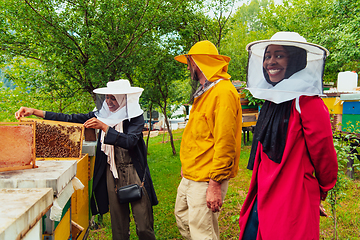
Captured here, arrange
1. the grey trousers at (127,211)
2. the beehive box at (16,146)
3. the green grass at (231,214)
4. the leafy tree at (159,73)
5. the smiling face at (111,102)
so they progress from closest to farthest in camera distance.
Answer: the beehive box at (16,146)
the grey trousers at (127,211)
the smiling face at (111,102)
the green grass at (231,214)
the leafy tree at (159,73)

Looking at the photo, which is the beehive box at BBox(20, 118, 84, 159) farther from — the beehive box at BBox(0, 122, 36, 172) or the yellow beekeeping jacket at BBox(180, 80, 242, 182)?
the yellow beekeeping jacket at BBox(180, 80, 242, 182)

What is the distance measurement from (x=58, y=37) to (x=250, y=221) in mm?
4049

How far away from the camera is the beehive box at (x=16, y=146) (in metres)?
1.33

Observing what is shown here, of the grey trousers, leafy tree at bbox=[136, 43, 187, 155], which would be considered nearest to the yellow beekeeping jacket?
the grey trousers

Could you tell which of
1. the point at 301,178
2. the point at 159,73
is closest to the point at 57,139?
the point at 301,178

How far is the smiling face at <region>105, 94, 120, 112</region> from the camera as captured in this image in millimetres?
2617

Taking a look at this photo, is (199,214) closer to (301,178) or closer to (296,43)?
(301,178)

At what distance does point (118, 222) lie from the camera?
8.34 ft

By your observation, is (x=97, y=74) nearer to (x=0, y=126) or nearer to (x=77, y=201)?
(x=77, y=201)

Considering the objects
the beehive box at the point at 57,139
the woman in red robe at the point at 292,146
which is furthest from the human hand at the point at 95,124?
the woman in red robe at the point at 292,146

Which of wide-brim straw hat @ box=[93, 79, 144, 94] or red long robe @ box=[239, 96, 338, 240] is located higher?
wide-brim straw hat @ box=[93, 79, 144, 94]

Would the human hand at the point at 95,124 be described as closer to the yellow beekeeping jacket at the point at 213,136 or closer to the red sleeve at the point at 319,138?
the yellow beekeeping jacket at the point at 213,136

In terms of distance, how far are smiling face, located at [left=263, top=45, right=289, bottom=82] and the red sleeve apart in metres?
0.25

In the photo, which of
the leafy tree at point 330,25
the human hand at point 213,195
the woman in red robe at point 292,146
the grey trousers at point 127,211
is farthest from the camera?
the leafy tree at point 330,25
